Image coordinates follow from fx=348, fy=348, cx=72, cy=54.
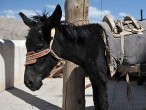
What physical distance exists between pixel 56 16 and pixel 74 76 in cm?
160

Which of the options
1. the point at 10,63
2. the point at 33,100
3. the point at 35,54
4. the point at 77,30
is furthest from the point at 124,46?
the point at 10,63

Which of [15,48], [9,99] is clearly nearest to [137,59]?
[9,99]

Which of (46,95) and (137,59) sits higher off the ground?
(137,59)

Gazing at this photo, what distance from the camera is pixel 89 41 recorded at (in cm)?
445

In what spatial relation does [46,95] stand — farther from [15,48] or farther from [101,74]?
[101,74]

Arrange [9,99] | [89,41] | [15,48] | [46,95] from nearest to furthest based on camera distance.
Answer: [89,41]
[9,99]
[46,95]
[15,48]

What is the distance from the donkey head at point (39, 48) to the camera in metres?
4.16

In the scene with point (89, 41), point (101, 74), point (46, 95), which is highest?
point (89, 41)

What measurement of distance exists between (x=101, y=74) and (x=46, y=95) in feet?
13.1

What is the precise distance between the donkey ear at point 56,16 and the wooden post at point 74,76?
118cm

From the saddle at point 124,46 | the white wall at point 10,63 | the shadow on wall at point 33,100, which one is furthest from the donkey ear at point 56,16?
the white wall at point 10,63

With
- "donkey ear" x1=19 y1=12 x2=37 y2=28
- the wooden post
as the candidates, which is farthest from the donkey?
the wooden post

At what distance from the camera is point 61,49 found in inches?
173

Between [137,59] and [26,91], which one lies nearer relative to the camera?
[137,59]
